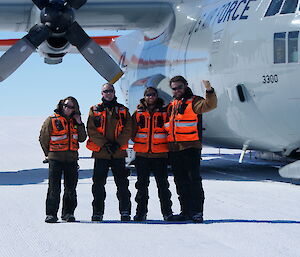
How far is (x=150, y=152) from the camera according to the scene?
774 cm

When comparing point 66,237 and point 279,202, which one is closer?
point 66,237

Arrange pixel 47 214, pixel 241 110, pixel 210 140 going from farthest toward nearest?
pixel 210 140
pixel 241 110
pixel 47 214

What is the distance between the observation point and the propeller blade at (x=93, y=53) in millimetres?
12258

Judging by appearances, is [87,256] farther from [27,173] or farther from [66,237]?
[27,173]

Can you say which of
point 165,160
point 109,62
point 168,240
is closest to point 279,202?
point 165,160

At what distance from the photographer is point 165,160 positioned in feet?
25.6

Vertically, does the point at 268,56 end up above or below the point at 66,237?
above

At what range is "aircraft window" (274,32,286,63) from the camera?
34.5 feet

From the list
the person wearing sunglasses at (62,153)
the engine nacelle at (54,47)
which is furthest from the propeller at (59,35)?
the person wearing sunglasses at (62,153)

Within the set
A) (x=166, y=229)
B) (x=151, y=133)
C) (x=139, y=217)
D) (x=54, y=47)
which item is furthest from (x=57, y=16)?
(x=166, y=229)

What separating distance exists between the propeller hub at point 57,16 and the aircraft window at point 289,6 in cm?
423

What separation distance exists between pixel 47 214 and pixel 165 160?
1711 mm

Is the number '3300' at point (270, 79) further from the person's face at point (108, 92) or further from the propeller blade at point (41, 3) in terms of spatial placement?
the propeller blade at point (41, 3)

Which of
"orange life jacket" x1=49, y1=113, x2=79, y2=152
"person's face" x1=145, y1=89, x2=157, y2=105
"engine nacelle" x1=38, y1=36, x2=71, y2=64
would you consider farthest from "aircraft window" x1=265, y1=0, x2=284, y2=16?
"orange life jacket" x1=49, y1=113, x2=79, y2=152
